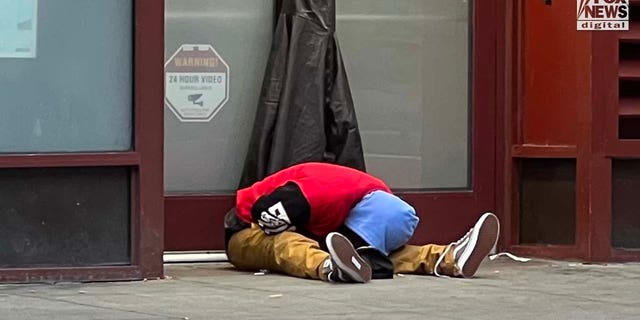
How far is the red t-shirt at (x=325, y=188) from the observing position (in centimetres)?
841

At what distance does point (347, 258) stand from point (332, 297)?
15.5 inches

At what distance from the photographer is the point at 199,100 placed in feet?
30.9

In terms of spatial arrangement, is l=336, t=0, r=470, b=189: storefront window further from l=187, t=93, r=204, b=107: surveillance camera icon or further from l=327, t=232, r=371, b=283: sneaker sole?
l=327, t=232, r=371, b=283: sneaker sole

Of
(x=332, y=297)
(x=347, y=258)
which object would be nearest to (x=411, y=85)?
(x=347, y=258)

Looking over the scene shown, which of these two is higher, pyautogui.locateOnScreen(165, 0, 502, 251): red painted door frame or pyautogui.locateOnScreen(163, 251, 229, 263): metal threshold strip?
pyautogui.locateOnScreen(165, 0, 502, 251): red painted door frame

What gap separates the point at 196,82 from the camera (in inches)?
371

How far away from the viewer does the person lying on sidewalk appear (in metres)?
8.38

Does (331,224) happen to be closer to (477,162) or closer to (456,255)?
(456,255)

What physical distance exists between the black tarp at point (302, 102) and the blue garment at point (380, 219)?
89 cm

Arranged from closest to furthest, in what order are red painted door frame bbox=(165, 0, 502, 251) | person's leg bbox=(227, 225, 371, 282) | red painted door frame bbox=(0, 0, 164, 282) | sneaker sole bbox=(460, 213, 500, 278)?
person's leg bbox=(227, 225, 371, 282) < red painted door frame bbox=(0, 0, 164, 282) < sneaker sole bbox=(460, 213, 500, 278) < red painted door frame bbox=(165, 0, 502, 251)

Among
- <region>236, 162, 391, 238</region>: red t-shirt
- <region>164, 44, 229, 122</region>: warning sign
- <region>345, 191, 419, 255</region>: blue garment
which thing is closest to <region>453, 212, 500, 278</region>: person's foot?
<region>345, 191, 419, 255</region>: blue garment

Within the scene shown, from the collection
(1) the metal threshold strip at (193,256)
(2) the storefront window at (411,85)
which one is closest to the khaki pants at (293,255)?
(1) the metal threshold strip at (193,256)

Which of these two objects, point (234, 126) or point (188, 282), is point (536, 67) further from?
point (188, 282)

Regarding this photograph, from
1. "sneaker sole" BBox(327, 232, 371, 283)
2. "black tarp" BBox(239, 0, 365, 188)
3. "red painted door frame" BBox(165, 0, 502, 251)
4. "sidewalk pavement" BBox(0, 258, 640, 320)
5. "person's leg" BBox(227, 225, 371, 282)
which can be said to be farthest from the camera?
"red painted door frame" BBox(165, 0, 502, 251)
